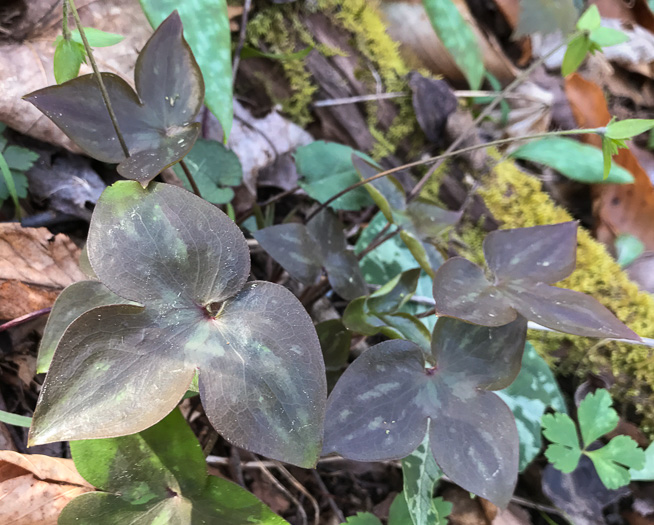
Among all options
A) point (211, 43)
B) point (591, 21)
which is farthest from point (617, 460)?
point (211, 43)

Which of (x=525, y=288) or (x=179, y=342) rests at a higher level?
(x=179, y=342)

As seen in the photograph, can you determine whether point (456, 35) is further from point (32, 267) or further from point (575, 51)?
point (32, 267)

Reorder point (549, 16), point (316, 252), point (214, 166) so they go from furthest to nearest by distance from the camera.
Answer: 1. point (549, 16)
2. point (214, 166)
3. point (316, 252)

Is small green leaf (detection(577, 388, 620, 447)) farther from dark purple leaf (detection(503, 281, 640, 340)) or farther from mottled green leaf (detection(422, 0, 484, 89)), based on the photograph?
mottled green leaf (detection(422, 0, 484, 89))

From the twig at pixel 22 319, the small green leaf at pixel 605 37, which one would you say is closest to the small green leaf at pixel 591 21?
the small green leaf at pixel 605 37

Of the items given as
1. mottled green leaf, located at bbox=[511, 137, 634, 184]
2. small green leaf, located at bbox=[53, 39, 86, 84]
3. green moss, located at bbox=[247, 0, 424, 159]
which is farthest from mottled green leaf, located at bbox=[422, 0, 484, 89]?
small green leaf, located at bbox=[53, 39, 86, 84]

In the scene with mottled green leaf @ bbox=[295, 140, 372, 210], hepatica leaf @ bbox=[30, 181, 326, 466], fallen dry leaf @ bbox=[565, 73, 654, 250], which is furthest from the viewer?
fallen dry leaf @ bbox=[565, 73, 654, 250]

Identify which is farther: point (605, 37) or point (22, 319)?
point (605, 37)
